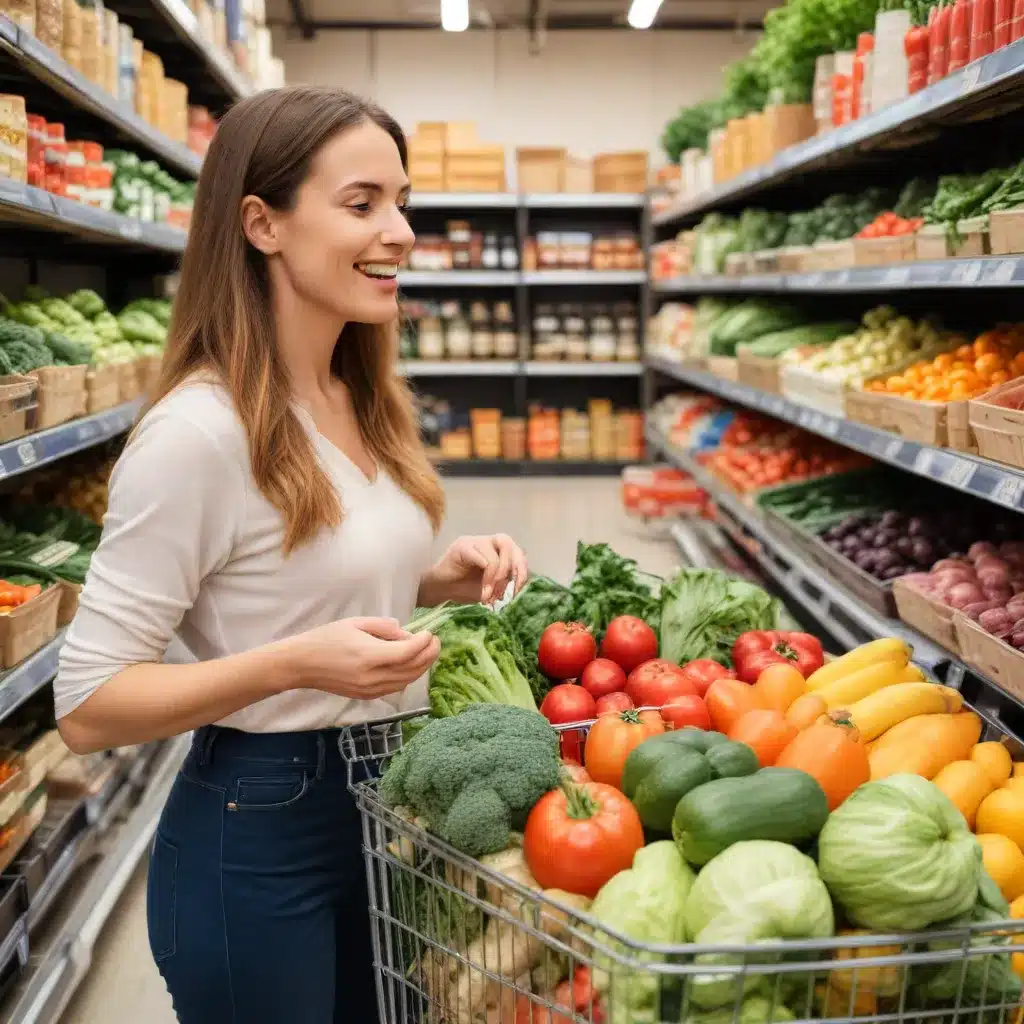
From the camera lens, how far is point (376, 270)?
1506mm

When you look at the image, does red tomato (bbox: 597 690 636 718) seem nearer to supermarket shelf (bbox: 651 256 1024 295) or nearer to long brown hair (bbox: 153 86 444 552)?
long brown hair (bbox: 153 86 444 552)

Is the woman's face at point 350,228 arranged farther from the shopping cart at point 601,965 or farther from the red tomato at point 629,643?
the red tomato at point 629,643

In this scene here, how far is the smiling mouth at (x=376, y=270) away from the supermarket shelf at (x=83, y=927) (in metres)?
1.83

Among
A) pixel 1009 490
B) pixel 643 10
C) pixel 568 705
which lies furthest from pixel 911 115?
pixel 643 10

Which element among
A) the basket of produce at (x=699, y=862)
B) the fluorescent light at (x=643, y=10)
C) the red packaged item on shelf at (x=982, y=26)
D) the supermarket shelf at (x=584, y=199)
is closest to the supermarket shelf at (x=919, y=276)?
the red packaged item on shelf at (x=982, y=26)

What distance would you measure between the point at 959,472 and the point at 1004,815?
1492 millimetres

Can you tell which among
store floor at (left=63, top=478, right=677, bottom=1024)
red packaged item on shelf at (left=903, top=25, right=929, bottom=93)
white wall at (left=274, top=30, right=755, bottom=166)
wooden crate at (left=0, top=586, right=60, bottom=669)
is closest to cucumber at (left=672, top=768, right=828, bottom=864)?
wooden crate at (left=0, top=586, right=60, bottom=669)

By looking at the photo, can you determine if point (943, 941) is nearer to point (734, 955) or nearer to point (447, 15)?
point (734, 955)

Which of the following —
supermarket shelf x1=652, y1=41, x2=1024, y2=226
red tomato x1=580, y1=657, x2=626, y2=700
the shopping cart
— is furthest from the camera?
supermarket shelf x1=652, y1=41, x2=1024, y2=226

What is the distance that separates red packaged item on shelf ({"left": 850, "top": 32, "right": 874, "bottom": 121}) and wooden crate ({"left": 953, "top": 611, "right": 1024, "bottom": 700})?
6.63 feet

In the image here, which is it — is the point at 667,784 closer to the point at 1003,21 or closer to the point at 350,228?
the point at 350,228

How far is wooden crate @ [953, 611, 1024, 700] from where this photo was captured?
2244 mm

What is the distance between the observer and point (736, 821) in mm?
1159

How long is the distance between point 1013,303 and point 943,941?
382 cm
